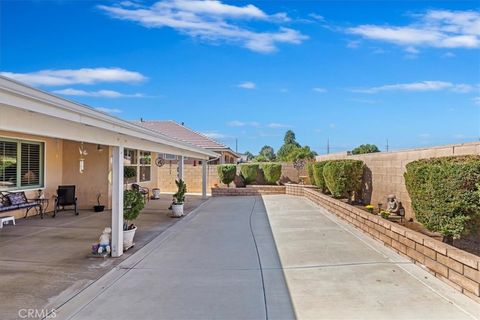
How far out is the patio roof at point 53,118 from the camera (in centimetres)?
365

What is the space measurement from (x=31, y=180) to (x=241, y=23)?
28.1 ft

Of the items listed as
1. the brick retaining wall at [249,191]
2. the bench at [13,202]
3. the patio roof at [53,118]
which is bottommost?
the brick retaining wall at [249,191]

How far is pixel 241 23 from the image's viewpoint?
42.8ft

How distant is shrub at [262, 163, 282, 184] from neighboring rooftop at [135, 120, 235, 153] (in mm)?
5160

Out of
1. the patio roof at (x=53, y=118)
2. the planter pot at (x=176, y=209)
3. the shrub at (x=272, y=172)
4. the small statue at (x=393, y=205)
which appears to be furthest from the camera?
the shrub at (x=272, y=172)

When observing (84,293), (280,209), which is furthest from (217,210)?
(84,293)

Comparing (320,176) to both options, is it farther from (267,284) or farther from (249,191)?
(267,284)

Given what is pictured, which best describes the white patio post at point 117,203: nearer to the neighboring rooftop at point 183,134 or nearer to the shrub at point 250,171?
the shrub at point 250,171

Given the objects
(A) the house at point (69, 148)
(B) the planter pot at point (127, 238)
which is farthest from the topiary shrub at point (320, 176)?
(B) the planter pot at point (127, 238)

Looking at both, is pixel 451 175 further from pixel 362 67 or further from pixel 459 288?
pixel 362 67

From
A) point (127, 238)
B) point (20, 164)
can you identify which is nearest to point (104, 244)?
point (127, 238)

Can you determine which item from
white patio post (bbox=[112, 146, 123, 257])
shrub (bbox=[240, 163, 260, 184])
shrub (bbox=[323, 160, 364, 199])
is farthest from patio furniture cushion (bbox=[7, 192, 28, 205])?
shrub (bbox=[240, 163, 260, 184])

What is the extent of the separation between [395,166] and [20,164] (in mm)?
10639

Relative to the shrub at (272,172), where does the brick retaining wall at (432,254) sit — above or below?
below
